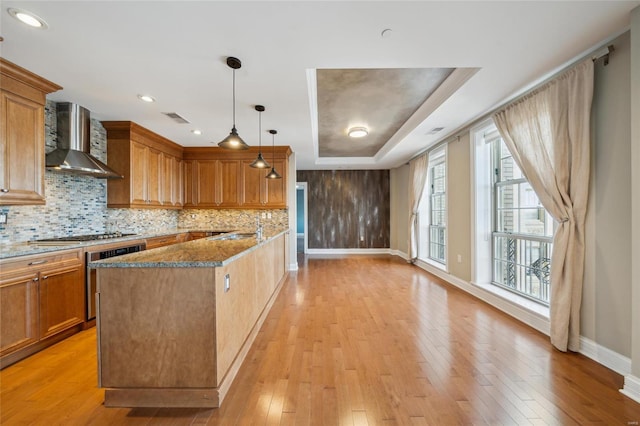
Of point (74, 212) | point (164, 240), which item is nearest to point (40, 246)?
point (74, 212)

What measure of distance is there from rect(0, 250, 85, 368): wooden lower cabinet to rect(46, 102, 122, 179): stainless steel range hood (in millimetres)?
1112

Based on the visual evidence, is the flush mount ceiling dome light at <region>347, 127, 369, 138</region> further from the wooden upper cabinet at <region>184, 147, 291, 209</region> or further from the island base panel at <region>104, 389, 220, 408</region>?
the island base panel at <region>104, 389, 220, 408</region>

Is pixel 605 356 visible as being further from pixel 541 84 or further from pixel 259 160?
pixel 259 160

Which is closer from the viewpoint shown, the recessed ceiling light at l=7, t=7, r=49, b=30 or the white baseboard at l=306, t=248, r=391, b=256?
the recessed ceiling light at l=7, t=7, r=49, b=30

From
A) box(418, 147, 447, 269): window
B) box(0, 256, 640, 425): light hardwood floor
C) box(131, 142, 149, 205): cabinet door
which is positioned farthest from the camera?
box(418, 147, 447, 269): window

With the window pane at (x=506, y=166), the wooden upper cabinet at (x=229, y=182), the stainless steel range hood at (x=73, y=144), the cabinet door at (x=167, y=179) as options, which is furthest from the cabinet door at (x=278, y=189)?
the window pane at (x=506, y=166)

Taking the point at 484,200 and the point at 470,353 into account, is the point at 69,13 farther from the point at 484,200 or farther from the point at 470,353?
the point at 484,200

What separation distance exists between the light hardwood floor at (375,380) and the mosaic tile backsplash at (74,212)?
4.43 feet

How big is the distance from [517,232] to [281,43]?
3502 millimetres

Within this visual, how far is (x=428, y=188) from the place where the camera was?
605 centimetres

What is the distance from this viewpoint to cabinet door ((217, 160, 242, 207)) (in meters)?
5.50

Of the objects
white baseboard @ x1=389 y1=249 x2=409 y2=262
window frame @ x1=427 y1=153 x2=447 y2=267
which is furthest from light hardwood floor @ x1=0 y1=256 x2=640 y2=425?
white baseboard @ x1=389 y1=249 x2=409 y2=262

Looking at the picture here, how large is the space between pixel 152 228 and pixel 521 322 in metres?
5.75

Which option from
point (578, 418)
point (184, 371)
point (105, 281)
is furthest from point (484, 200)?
point (105, 281)
